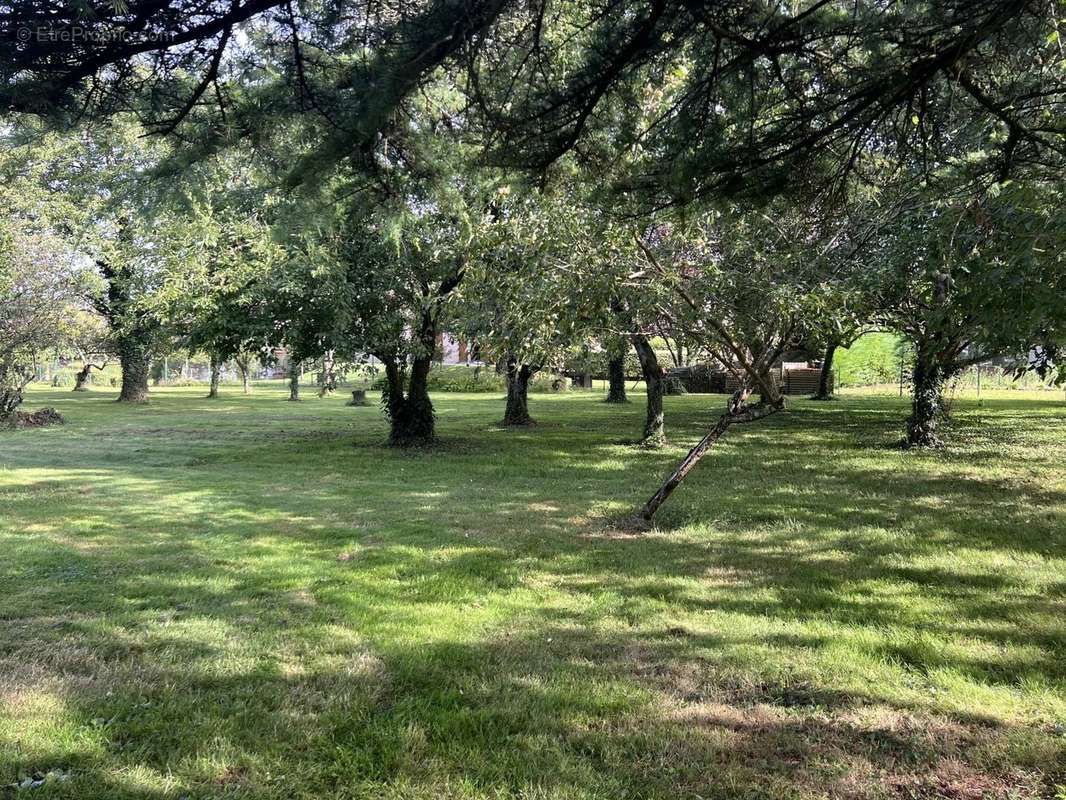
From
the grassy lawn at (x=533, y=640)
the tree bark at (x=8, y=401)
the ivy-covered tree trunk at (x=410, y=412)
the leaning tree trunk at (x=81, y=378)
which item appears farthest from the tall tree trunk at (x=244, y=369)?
the grassy lawn at (x=533, y=640)

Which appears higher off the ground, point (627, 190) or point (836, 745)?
point (627, 190)

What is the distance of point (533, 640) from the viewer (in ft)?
12.9

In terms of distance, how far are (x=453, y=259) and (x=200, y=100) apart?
679cm

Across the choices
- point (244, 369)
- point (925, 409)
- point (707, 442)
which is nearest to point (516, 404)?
point (925, 409)

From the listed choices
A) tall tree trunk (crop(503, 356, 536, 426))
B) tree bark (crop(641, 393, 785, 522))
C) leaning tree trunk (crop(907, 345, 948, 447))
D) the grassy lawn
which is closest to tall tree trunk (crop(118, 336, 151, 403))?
tall tree trunk (crop(503, 356, 536, 426))

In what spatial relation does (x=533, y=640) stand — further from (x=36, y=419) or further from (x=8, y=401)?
(x=36, y=419)

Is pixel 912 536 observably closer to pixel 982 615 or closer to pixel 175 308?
pixel 982 615

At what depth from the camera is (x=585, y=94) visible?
3957 mm

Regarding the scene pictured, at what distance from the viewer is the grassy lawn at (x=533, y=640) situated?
265cm

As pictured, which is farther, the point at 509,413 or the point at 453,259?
the point at 509,413

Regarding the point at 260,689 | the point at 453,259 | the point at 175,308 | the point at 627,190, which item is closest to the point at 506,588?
the point at 260,689

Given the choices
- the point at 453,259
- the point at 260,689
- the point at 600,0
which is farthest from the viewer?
the point at 453,259

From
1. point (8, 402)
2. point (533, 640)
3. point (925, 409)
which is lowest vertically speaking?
point (533, 640)

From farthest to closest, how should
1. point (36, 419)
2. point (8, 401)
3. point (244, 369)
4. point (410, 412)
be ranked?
point (244, 369) → point (36, 419) → point (8, 401) → point (410, 412)
